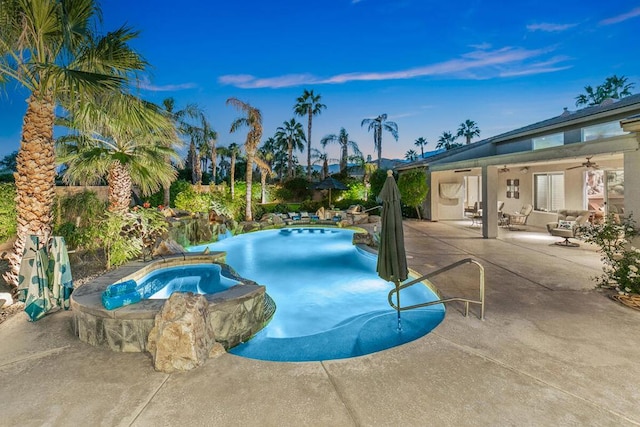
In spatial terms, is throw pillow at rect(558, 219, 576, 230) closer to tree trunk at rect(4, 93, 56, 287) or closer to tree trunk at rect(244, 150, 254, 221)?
tree trunk at rect(4, 93, 56, 287)

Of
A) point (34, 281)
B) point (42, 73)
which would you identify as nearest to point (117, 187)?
point (42, 73)

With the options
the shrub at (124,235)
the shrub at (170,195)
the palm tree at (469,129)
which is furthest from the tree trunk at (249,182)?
the palm tree at (469,129)

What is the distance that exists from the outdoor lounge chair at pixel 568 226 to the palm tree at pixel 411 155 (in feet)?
158

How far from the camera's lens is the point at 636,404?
2.67 metres

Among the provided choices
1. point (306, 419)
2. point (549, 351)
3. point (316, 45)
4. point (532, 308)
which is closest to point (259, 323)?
point (306, 419)

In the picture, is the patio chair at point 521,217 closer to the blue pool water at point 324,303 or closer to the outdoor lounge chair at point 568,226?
the outdoor lounge chair at point 568,226

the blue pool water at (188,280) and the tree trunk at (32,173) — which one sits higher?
the tree trunk at (32,173)

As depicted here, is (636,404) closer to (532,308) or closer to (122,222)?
(532,308)

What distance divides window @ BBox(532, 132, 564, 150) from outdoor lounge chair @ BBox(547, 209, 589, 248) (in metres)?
2.68

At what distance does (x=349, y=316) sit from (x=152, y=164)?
741 cm

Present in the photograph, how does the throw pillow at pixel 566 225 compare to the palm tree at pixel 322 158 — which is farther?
the palm tree at pixel 322 158

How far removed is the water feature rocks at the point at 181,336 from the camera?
3357mm

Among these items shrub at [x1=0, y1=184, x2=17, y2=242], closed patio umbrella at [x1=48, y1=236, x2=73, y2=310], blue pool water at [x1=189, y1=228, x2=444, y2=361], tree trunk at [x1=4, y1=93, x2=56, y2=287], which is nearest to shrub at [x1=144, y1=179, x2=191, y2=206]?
blue pool water at [x1=189, y1=228, x2=444, y2=361]

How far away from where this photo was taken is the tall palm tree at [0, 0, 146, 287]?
527 centimetres
